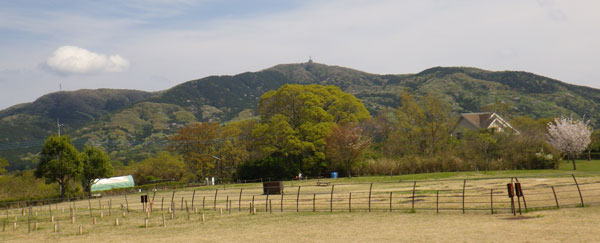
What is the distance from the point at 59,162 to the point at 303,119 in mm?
34757

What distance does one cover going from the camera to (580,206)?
27.0 metres

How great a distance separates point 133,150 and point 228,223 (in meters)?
171

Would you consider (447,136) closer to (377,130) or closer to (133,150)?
(377,130)

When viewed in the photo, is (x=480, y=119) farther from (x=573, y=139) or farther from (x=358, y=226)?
(x=358, y=226)

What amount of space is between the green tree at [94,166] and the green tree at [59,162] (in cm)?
347

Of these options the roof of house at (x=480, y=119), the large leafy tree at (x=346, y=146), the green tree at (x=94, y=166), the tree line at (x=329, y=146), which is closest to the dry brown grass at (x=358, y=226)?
the large leafy tree at (x=346, y=146)

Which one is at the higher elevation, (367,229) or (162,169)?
(162,169)

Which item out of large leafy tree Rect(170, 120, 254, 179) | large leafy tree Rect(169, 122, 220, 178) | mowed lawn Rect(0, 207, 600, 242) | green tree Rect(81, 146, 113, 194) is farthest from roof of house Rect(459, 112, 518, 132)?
mowed lawn Rect(0, 207, 600, 242)

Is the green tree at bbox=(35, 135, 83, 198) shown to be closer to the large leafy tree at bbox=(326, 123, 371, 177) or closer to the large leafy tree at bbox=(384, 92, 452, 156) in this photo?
the large leafy tree at bbox=(326, 123, 371, 177)

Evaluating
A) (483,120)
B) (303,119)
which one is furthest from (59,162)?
(483,120)

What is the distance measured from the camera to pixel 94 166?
76.6 metres

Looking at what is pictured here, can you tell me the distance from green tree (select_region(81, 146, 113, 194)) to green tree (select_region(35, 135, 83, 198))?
3471 millimetres

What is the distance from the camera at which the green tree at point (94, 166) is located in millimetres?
75625

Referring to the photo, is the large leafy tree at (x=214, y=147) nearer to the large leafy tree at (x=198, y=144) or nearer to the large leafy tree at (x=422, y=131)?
the large leafy tree at (x=198, y=144)
